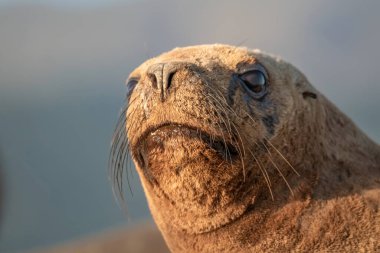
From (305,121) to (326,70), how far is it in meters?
40.0

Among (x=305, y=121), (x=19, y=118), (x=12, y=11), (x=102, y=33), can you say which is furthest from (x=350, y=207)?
(x=102, y=33)

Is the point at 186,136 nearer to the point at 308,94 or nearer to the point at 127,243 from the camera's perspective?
the point at 308,94

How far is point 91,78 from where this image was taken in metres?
41.8

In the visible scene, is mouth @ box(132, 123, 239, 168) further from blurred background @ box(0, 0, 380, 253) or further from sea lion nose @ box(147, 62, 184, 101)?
blurred background @ box(0, 0, 380, 253)

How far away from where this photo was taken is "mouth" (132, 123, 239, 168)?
3.07m

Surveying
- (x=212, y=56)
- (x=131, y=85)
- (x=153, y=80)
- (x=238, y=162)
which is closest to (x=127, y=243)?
(x=131, y=85)

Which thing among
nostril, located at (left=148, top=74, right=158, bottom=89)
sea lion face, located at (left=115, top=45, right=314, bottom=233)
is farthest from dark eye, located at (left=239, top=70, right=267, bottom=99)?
nostril, located at (left=148, top=74, right=158, bottom=89)

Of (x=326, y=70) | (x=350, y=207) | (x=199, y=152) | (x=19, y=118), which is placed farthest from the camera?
(x=326, y=70)

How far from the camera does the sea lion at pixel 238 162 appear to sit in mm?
3100

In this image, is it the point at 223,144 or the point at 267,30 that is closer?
the point at 223,144

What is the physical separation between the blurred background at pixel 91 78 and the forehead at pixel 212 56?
11.2 metres

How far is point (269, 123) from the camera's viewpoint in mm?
3396

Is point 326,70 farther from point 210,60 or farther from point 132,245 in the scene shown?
point 210,60

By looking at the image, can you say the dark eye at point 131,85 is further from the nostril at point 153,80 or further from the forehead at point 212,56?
the nostril at point 153,80
